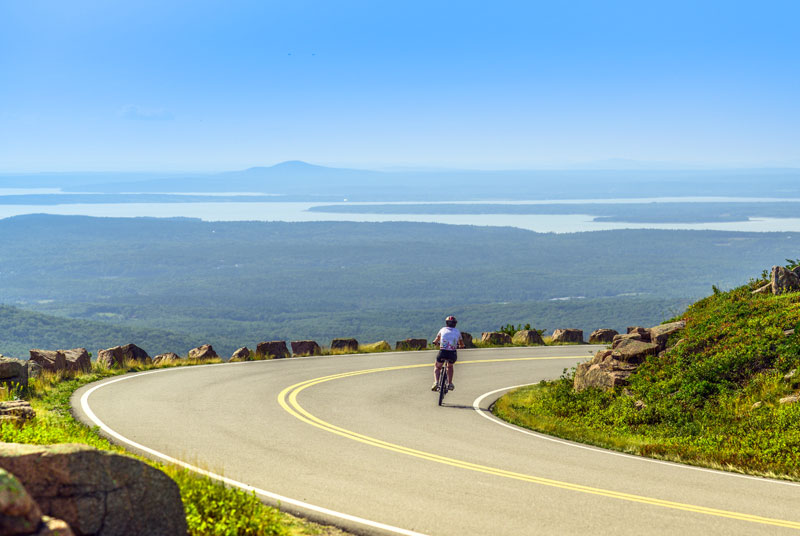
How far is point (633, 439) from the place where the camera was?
49.7ft

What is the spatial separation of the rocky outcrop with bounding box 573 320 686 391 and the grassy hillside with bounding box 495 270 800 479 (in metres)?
0.34

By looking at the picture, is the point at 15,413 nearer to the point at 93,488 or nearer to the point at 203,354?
the point at 93,488

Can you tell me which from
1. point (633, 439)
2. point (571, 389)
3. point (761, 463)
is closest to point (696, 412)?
point (633, 439)

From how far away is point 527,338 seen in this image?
117 feet

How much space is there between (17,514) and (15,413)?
739 cm

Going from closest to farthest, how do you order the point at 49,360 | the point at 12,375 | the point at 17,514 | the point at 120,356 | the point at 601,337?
the point at 17,514
the point at 12,375
the point at 49,360
the point at 120,356
the point at 601,337

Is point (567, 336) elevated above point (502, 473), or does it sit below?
below

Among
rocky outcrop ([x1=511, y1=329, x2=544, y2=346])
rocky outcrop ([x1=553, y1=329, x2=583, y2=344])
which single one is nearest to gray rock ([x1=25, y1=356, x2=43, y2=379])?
rocky outcrop ([x1=511, y1=329, x2=544, y2=346])

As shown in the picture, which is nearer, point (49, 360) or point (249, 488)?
point (249, 488)

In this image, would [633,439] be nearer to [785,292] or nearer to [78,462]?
[785,292]

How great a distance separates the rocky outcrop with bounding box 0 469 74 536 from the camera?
5336mm

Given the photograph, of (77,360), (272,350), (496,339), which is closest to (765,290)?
(496,339)

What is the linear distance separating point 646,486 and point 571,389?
30.2 feet

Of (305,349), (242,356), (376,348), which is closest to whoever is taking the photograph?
(242,356)
